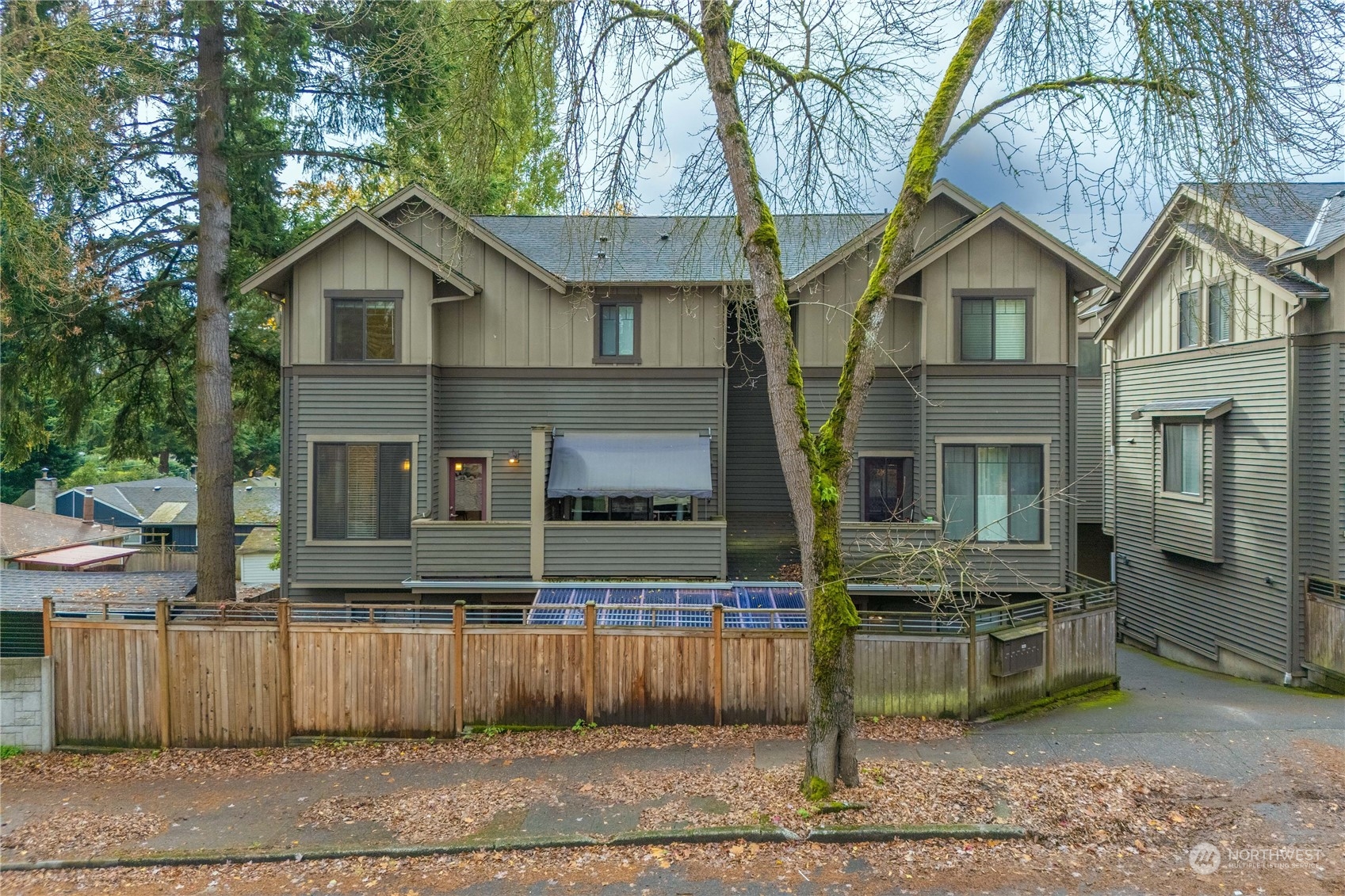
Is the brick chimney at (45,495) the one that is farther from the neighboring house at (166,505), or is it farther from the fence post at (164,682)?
the fence post at (164,682)

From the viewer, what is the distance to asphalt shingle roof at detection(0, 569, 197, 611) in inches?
554

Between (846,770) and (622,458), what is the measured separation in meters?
6.65

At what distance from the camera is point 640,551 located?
39.8ft

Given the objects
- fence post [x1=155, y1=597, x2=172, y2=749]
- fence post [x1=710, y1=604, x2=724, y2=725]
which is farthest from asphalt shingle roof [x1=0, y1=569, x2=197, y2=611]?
fence post [x1=710, y1=604, x2=724, y2=725]

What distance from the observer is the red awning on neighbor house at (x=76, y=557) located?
16938 mm

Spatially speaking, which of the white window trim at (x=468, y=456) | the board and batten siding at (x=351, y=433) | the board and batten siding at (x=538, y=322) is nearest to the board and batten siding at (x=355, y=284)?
the board and batten siding at (x=351, y=433)

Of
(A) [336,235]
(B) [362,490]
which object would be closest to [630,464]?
(B) [362,490]

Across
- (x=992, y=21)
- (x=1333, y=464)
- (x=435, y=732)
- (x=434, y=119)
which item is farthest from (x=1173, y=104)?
(x=435, y=732)

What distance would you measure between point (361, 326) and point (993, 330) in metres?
10.5

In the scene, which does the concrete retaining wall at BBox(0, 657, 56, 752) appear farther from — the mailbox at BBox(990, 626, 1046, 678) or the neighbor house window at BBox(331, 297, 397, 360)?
the mailbox at BBox(990, 626, 1046, 678)

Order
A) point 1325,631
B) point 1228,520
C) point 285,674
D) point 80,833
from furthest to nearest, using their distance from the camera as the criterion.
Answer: point 1228,520
point 1325,631
point 285,674
point 80,833

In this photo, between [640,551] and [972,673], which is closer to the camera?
[972,673]

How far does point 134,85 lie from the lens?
10.8 meters

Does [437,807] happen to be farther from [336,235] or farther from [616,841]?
[336,235]
